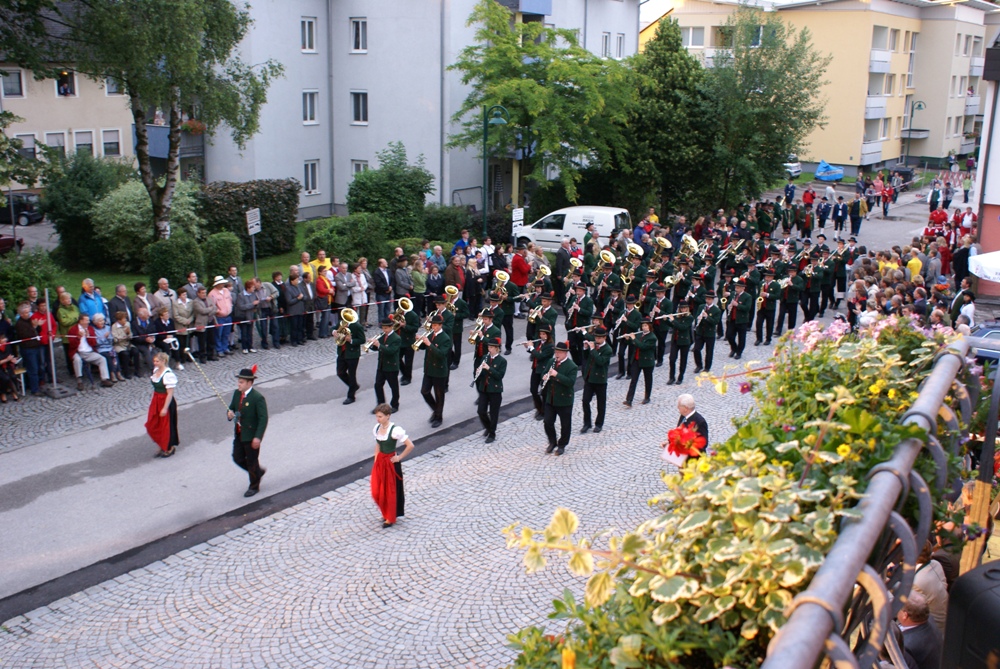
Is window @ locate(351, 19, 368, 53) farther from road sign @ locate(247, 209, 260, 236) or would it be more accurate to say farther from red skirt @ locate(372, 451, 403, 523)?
red skirt @ locate(372, 451, 403, 523)

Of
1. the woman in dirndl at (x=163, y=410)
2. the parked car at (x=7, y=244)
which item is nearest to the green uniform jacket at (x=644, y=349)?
the woman in dirndl at (x=163, y=410)

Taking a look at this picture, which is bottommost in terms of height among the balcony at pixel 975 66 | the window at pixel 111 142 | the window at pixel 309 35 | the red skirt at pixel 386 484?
the red skirt at pixel 386 484

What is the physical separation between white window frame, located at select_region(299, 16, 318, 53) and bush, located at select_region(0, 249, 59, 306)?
15.4 meters

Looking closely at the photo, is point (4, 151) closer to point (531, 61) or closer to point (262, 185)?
point (262, 185)

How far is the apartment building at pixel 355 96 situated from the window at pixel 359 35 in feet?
0.10

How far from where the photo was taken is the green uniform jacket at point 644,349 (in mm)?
14554

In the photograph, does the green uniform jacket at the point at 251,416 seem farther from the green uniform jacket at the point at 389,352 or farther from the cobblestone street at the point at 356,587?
the green uniform jacket at the point at 389,352

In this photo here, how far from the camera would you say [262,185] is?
86.8 ft

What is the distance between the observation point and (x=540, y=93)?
25594 millimetres

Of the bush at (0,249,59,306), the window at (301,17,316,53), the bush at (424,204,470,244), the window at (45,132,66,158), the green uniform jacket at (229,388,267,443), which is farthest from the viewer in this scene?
the window at (45,132,66,158)

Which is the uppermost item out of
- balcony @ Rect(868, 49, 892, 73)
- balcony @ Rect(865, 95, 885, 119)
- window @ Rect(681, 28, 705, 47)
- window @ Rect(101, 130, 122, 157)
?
window @ Rect(681, 28, 705, 47)

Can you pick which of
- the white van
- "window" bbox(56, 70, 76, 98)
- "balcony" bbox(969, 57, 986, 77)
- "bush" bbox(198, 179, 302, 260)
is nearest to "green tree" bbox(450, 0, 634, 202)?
the white van

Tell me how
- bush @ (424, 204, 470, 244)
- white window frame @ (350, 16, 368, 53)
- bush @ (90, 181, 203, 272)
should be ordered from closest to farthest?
1. bush @ (90, 181, 203, 272)
2. bush @ (424, 204, 470, 244)
3. white window frame @ (350, 16, 368, 53)

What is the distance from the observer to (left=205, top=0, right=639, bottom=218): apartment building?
29.2 metres
